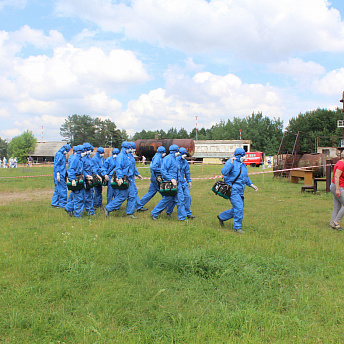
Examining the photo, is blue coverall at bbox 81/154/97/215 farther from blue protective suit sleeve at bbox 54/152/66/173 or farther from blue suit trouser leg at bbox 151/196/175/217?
blue suit trouser leg at bbox 151/196/175/217

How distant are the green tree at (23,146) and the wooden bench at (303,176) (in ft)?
214

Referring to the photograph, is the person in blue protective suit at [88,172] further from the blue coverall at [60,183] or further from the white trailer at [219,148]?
the white trailer at [219,148]

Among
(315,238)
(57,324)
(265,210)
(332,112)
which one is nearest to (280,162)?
(265,210)

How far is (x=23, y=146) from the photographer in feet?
230

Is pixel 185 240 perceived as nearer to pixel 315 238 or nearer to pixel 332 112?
pixel 315 238

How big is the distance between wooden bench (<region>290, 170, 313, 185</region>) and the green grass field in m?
9.46

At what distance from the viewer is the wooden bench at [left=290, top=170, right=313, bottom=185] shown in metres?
15.3

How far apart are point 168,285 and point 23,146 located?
74.7 m

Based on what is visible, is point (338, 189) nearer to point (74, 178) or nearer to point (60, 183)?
point (74, 178)

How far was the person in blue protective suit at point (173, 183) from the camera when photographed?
300 inches

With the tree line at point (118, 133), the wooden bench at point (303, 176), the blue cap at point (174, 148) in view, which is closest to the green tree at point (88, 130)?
the tree line at point (118, 133)

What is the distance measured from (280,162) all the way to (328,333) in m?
19.2

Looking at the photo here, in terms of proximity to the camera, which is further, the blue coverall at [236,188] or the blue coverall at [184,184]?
the blue coverall at [184,184]

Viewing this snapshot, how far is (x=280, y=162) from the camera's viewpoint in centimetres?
2111
